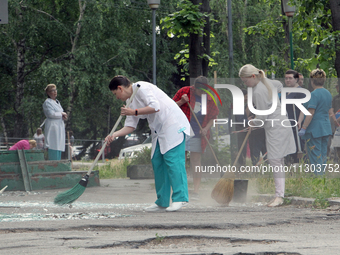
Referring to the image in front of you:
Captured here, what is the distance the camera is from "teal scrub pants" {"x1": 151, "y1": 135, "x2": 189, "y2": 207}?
663 cm

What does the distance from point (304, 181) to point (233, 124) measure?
173 centimetres

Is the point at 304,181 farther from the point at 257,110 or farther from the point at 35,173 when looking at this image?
the point at 35,173

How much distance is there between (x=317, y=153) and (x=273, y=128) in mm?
1923

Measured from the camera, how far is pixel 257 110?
7.61 m

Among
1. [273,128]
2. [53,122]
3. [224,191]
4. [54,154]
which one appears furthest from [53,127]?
[273,128]

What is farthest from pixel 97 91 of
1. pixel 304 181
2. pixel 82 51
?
pixel 304 181

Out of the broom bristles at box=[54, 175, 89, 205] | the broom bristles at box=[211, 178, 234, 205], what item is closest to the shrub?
the broom bristles at box=[211, 178, 234, 205]

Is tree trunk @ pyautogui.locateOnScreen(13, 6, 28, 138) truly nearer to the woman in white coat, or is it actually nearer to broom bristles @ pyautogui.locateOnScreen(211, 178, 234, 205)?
the woman in white coat

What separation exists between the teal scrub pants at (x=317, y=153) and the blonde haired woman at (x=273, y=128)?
156 centimetres

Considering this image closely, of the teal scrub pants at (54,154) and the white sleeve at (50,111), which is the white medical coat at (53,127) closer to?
the white sleeve at (50,111)

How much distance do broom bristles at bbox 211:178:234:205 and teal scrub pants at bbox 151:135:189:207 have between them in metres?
1.07

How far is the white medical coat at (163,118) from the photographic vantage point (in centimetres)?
665

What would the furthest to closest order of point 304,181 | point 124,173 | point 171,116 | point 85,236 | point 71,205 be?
point 124,173, point 304,181, point 71,205, point 171,116, point 85,236

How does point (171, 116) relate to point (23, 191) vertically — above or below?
above
